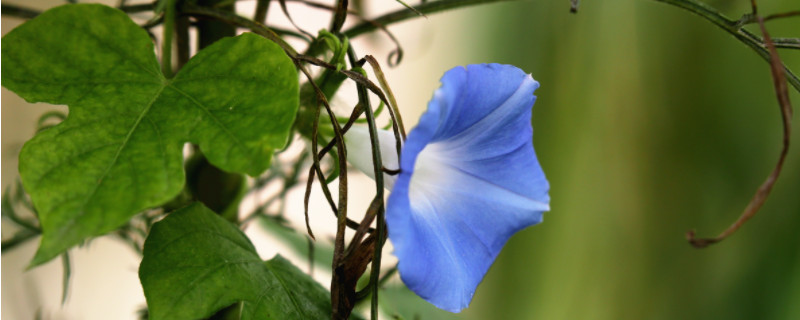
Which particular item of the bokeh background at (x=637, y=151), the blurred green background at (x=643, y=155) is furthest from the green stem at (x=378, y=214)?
the blurred green background at (x=643, y=155)

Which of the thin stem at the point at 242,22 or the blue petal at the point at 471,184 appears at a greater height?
the thin stem at the point at 242,22

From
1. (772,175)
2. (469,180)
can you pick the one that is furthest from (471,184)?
(772,175)

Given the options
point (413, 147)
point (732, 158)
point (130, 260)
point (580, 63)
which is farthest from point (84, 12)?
point (732, 158)

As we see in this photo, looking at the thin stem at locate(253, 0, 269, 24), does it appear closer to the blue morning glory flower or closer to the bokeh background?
the blue morning glory flower

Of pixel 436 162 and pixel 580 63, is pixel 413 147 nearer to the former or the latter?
pixel 436 162

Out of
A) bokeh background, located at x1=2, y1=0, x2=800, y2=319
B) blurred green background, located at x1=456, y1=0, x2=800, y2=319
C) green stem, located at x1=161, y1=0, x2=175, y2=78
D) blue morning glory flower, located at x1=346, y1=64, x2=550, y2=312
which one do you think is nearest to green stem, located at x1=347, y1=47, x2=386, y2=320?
blue morning glory flower, located at x1=346, y1=64, x2=550, y2=312

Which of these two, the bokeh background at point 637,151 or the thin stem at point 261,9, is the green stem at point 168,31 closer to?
the thin stem at point 261,9
